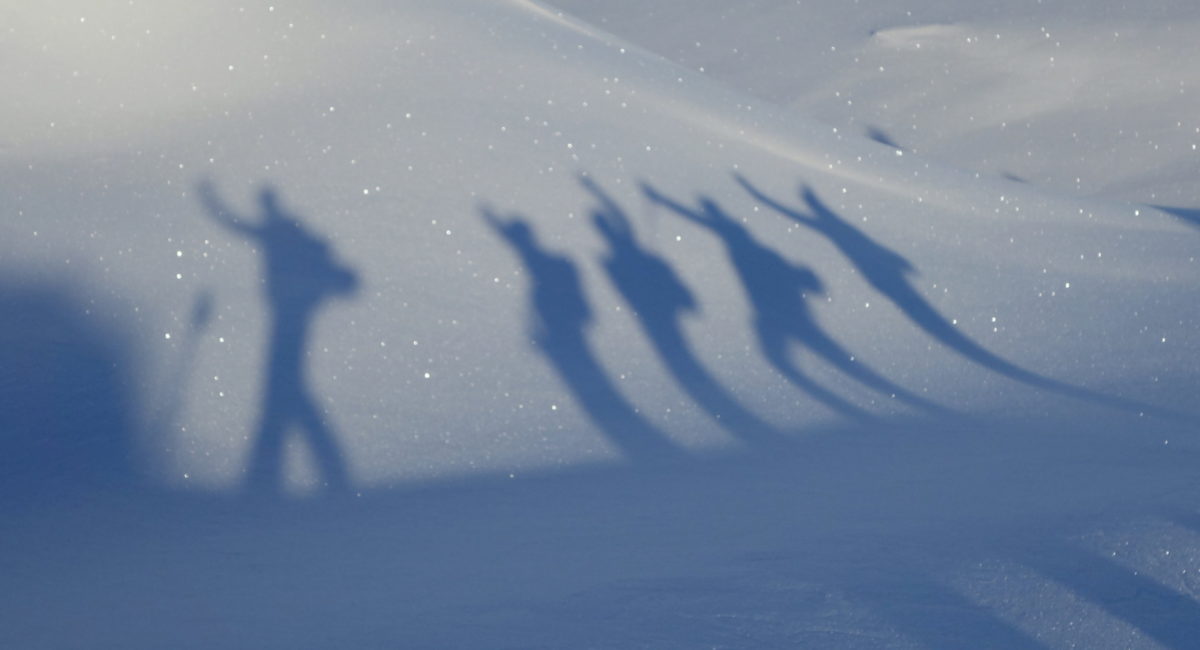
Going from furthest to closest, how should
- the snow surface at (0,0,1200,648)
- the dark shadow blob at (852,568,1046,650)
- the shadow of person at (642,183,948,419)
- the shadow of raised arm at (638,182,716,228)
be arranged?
the shadow of raised arm at (638,182,716,228)
the shadow of person at (642,183,948,419)
the snow surface at (0,0,1200,648)
the dark shadow blob at (852,568,1046,650)

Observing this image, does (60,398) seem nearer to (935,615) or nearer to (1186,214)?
(935,615)

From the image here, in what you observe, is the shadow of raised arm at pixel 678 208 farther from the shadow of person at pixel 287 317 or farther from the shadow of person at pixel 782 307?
the shadow of person at pixel 287 317

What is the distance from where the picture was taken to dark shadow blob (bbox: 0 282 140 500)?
7.43 feet

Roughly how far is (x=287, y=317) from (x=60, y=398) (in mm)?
519

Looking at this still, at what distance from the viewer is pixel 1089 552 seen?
2.00 m

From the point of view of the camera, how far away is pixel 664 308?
2822 millimetres

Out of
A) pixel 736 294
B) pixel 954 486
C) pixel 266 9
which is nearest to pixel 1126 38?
pixel 736 294

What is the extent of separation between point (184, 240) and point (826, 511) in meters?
1.68

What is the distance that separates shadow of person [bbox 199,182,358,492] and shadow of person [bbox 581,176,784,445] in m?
0.71

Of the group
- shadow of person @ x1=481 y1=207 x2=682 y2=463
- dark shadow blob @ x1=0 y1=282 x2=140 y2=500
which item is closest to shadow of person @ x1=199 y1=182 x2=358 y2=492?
dark shadow blob @ x1=0 y1=282 x2=140 y2=500

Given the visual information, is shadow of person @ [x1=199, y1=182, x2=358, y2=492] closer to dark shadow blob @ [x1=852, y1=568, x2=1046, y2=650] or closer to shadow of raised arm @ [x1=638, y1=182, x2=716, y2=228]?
shadow of raised arm @ [x1=638, y1=182, x2=716, y2=228]

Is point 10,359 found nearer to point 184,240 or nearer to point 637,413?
point 184,240

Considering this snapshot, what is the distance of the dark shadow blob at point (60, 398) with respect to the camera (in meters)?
2.26

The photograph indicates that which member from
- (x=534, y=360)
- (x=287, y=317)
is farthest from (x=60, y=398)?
(x=534, y=360)
